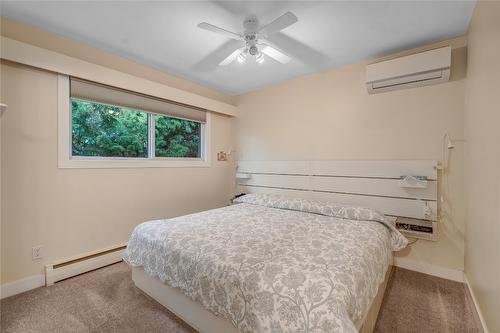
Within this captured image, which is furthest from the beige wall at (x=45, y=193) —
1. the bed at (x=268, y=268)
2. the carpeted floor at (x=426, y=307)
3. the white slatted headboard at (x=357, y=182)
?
the carpeted floor at (x=426, y=307)

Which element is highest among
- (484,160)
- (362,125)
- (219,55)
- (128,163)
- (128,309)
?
(219,55)

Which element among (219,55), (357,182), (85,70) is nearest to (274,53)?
(219,55)

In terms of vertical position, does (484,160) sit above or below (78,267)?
above

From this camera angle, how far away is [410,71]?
2.19 meters

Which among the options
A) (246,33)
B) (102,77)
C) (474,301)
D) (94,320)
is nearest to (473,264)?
(474,301)

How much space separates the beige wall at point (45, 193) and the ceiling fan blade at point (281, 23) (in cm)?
201

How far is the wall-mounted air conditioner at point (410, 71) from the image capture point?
6.79 feet

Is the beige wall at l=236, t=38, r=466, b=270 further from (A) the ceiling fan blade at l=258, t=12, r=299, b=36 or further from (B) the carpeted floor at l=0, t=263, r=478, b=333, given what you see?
(A) the ceiling fan blade at l=258, t=12, r=299, b=36

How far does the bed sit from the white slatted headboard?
37 cm

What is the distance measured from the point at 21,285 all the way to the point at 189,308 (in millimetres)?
1592

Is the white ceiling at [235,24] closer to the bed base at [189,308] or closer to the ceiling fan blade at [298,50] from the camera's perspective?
the ceiling fan blade at [298,50]

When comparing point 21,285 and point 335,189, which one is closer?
point 21,285

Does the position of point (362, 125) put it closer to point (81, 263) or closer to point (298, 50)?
point (298, 50)

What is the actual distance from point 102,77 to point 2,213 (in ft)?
4.81
